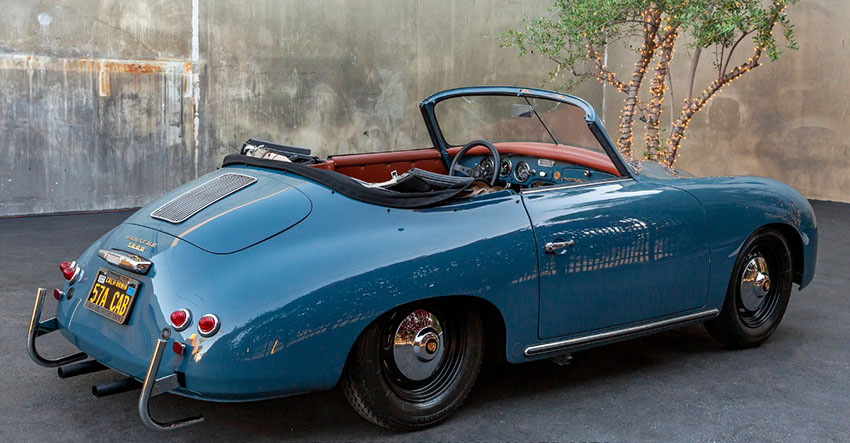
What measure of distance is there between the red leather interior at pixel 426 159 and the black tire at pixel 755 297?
881 millimetres

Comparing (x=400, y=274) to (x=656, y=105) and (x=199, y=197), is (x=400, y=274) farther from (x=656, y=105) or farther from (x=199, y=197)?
(x=656, y=105)

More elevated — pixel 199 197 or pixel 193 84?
pixel 193 84

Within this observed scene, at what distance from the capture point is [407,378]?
3.42 meters

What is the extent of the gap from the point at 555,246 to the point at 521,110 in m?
1.10

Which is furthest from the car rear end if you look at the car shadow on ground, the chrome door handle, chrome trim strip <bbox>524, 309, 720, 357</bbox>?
chrome trim strip <bbox>524, 309, 720, 357</bbox>

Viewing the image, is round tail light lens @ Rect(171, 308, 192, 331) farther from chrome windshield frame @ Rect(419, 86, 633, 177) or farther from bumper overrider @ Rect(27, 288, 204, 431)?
chrome windshield frame @ Rect(419, 86, 633, 177)

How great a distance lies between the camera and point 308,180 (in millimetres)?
3594

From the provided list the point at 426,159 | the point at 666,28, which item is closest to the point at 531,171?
the point at 426,159

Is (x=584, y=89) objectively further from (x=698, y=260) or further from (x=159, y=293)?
(x=159, y=293)

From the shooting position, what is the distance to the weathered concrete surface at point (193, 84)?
956cm

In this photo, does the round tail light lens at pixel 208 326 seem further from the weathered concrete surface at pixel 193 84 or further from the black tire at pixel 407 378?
the weathered concrete surface at pixel 193 84

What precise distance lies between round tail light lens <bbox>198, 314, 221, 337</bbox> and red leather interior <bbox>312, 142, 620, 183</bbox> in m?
1.50

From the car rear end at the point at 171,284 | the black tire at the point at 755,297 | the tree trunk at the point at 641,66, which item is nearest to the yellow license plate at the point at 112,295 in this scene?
the car rear end at the point at 171,284

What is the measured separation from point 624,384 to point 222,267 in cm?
204
